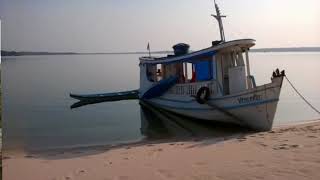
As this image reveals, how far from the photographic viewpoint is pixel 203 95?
14.9m

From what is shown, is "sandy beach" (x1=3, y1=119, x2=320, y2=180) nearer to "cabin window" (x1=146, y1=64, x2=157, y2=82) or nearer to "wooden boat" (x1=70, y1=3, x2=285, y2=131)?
"wooden boat" (x1=70, y1=3, x2=285, y2=131)

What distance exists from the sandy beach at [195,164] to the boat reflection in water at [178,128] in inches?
184

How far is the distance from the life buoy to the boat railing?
7.7 inches

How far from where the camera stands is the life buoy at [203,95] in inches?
584

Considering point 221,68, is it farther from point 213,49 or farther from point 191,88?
point 191,88

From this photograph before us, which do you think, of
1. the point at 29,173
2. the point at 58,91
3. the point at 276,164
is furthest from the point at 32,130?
the point at 58,91

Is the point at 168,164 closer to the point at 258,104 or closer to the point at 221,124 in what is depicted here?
the point at 258,104

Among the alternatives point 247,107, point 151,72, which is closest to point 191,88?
point 247,107

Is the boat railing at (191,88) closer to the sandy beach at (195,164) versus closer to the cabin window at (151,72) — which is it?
the cabin window at (151,72)

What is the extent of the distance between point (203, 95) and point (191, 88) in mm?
1512

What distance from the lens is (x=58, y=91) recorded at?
3186cm

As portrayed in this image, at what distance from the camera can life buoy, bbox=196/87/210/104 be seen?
14.8 meters

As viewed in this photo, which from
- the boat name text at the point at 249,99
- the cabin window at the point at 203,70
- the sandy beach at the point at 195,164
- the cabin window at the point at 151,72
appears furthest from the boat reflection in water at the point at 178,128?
the sandy beach at the point at 195,164

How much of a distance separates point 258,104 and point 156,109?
8282 mm
